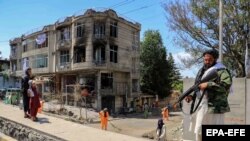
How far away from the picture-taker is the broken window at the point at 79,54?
4075cm

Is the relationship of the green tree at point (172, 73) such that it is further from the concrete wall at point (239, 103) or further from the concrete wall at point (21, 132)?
the concrete wall at point (21, 132)

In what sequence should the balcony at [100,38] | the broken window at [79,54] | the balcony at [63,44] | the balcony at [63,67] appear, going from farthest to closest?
the balcony at [63,44] → the balcony at [63,67] → the broken window at [79,54] → the balcony at [100,38]

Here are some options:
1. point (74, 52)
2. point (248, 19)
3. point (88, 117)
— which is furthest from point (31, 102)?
point (74, 52)

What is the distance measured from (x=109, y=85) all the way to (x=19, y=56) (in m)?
23.8

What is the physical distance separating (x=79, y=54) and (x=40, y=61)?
1054cm

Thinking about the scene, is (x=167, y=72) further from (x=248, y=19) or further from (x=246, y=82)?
(x=246, y=82)

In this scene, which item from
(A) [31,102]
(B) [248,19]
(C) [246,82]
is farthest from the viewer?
(B) [248,19]

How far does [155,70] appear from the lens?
51.7m

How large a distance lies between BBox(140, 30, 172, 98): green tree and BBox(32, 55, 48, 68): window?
43.1 ft

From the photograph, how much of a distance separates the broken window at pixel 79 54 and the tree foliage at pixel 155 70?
12.9m

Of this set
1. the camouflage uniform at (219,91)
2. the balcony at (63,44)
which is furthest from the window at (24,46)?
the camouflage uniform at (219,91)

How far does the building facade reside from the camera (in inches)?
1566

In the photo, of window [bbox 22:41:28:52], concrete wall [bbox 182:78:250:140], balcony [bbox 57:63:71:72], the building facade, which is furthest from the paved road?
window [bbox 22:41:28:52]

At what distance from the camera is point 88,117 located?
3581 centimetres
